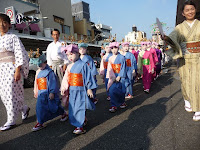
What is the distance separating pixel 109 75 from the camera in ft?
13.5

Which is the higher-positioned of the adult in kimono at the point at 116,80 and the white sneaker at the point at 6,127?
the adult in kimono at the point at 116,80

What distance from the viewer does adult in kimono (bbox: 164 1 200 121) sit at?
2.47m

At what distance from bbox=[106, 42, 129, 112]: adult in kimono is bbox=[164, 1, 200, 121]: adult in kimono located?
65.8 inches

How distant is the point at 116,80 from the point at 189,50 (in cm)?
189

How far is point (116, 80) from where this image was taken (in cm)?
407

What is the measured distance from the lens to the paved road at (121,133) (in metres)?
2.47

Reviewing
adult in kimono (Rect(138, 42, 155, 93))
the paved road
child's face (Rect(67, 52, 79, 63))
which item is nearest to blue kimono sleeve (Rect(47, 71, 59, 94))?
child's face (Rect(67, 52, 79, 63))

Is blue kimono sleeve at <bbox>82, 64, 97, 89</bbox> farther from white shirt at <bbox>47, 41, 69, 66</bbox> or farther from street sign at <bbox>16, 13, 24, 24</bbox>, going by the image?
street sign at <bbox>16, 13, 24, 24</bbox>

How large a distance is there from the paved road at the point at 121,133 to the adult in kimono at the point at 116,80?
0.25m

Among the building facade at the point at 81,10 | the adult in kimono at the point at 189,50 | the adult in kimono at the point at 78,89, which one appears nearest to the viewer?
the adult in kimono at the point at 189,50

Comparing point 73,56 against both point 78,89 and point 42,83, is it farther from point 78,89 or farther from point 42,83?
point 42,83

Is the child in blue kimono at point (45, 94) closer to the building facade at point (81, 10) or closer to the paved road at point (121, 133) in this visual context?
the paved road at point (121, 133)

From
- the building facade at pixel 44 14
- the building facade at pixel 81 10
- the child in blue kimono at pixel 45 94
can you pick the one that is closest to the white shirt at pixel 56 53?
the child in blue kimono at pixel 45 94

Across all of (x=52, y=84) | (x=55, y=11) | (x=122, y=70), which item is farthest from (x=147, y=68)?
→ (x=55, y=11)
